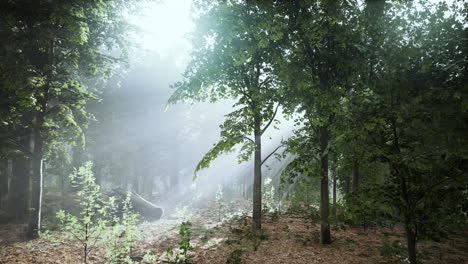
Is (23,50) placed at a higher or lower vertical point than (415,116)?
higher

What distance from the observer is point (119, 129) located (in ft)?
83.0

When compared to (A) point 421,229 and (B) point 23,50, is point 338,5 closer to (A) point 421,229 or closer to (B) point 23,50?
(A) point 421,229

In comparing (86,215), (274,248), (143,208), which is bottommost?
(143,208)

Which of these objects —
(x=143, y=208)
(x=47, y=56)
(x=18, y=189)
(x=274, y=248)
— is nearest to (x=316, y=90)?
(x=274, y=248)

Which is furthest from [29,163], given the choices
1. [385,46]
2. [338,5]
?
[385,46]

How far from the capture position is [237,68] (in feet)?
27.8

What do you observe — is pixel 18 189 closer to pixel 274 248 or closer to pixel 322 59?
pixel 274 248

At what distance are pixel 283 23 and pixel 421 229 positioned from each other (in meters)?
5.55

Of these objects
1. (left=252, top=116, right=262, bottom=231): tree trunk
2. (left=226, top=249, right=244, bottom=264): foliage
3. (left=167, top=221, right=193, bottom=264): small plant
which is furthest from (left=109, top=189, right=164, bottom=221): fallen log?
(left=167, top=221, right=193, bottom=264): small plant

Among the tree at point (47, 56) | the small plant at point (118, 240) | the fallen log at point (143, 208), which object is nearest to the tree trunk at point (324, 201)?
the small plant at point (118, 240)

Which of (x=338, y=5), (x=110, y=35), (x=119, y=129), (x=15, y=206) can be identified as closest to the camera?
(x=338, y=5)

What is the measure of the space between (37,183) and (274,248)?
365 inches

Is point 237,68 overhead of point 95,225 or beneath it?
overhead

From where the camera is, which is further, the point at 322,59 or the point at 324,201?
the point at 324,201
